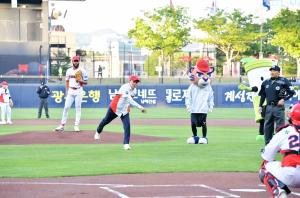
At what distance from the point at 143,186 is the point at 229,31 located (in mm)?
55880

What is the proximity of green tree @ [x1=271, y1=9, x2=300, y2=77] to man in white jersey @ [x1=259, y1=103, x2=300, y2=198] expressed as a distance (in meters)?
53.2

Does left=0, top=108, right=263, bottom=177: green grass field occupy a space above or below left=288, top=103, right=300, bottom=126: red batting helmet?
below

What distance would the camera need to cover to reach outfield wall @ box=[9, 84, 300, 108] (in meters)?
46.9

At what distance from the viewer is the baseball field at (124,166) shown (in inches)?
396

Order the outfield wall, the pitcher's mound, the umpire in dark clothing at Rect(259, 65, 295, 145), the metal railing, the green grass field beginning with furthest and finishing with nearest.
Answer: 1. the metal railing
2. the outfield wall
3. the pitcher's mound
4. the umpire in dark clothing at Rect(259, 65, 295, 145)
5. the green grass field

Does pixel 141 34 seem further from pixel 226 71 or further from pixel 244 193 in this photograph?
pixel 244 193

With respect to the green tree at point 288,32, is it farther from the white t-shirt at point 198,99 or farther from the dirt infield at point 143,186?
the dirt infield at point 143,186

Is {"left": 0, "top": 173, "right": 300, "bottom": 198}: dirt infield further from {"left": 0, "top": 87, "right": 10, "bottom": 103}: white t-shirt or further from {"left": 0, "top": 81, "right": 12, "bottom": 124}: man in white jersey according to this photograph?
{"left": 0, "top": 87, "right": 10, "bottom": 103}: white t-shirt

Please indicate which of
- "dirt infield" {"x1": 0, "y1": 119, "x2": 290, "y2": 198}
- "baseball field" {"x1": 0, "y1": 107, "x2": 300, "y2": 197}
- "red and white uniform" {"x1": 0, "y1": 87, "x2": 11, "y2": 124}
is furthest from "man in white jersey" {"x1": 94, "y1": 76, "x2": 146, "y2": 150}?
"red and white uniform" {"x1": 0, "y1": 87, "x2": 11, "y2": 124}

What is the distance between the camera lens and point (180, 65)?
3467 inches

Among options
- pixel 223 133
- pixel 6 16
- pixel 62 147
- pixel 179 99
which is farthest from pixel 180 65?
pixel 62 147

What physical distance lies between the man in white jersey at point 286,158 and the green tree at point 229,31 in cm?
5673

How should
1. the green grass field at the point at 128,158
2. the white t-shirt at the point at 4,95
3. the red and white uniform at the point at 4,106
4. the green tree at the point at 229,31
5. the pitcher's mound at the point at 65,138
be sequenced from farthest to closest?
the green tree at the point at 229,31 < the white t-shirt at the point at 4,95 < the red and white uniform at the point at 4,106 < the pitcher's mound at the point at 65,138 < the green grass field at the point at 128,158

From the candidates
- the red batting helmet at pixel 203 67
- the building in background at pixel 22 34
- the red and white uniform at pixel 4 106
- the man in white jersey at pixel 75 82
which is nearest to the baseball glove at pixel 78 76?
the man in white jersey at pixel 75 82
